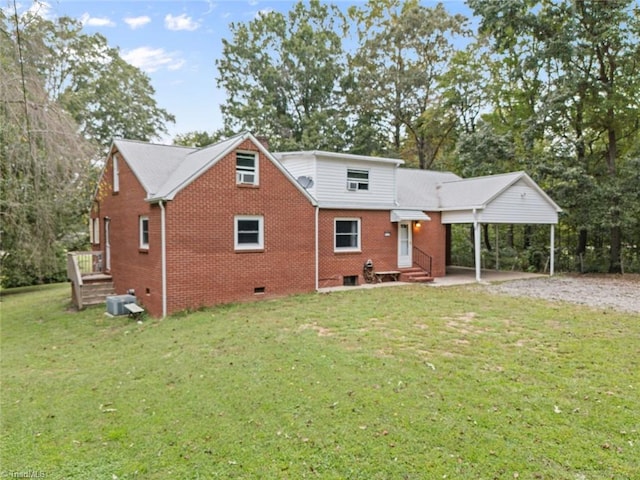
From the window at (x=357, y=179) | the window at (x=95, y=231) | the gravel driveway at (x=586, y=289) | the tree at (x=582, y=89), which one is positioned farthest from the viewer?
the tree at (x=582, y=89)

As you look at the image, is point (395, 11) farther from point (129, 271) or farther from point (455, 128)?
point (129, 271)

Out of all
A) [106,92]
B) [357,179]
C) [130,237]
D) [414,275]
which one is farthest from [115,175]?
[106,92]

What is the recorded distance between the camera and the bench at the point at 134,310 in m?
11.5

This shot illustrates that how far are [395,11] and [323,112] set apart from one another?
888cm

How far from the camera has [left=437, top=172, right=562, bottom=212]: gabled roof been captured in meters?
16.7

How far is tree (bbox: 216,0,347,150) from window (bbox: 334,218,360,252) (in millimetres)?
16913

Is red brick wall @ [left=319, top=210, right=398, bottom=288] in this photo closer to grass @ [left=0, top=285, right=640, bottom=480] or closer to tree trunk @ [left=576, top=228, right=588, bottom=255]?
→ grass @ [left=0, top=285, right=640, bottom=480]

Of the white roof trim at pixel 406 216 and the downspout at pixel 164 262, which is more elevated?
the white roof trim at pixel 406 216

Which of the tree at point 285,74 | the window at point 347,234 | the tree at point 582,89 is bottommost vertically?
the window at point 347,234

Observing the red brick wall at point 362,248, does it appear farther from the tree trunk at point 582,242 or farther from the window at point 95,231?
the tree trunk at point 582,242

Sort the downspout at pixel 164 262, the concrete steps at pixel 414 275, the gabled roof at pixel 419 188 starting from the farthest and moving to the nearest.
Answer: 1. the gabled roof at pixel 419 188
2. the concrete steps at pixel 414 275
3. the downspout at pixel 164 262

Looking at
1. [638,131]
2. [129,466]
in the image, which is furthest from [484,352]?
[638,131]

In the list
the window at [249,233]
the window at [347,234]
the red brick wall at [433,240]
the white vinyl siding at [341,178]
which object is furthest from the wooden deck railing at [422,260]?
Result: the window at [249,233]

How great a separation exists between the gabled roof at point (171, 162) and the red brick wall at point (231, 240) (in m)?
0.19
